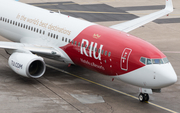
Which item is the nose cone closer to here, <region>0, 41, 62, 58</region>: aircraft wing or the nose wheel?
the nose wheel

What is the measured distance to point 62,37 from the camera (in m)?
26.9

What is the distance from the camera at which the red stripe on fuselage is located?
22328 millimetres

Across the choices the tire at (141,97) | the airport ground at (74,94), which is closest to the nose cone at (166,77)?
the airport ground at (74,94)

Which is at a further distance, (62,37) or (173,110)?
(62,37)

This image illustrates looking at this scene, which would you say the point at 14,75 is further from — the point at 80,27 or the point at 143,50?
the point at 143,50

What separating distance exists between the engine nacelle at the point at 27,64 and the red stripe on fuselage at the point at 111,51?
242cm

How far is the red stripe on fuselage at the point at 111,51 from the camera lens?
73.3ft

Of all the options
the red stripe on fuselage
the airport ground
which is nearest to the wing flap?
the red stripe on fuselage

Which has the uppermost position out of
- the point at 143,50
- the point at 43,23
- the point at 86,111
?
the point at 43,23

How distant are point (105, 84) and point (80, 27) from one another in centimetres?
482

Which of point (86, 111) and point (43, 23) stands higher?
point (43, 23)

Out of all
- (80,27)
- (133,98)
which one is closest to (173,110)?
(133,98)

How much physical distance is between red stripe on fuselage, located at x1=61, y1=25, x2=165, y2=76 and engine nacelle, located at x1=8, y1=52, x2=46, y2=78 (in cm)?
242

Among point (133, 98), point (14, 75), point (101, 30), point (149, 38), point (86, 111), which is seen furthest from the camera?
point (149, 38)
